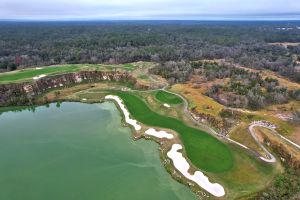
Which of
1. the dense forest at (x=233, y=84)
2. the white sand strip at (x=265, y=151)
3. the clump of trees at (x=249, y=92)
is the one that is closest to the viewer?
the white sand strip at (x=265, y=151)

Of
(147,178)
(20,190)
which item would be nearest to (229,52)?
(147,178)

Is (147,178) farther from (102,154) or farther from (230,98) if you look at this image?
(230,98)

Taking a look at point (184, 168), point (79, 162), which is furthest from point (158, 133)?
point (79, 162)

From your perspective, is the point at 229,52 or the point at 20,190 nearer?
the point at 20,190

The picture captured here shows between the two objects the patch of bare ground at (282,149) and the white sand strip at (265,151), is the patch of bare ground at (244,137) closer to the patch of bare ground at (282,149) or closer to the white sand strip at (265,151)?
the white sand strip at (265,151)

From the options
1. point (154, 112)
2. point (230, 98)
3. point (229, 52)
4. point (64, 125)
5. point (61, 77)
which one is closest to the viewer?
point (64, 125)

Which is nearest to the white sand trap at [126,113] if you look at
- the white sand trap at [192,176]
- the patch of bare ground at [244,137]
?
the white sand trap at [192,176]

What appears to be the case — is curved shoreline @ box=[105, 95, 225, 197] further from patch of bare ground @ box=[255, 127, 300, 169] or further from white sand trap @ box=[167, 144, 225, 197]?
patch of bare ground @ box=[255, 127, 300, 169]
